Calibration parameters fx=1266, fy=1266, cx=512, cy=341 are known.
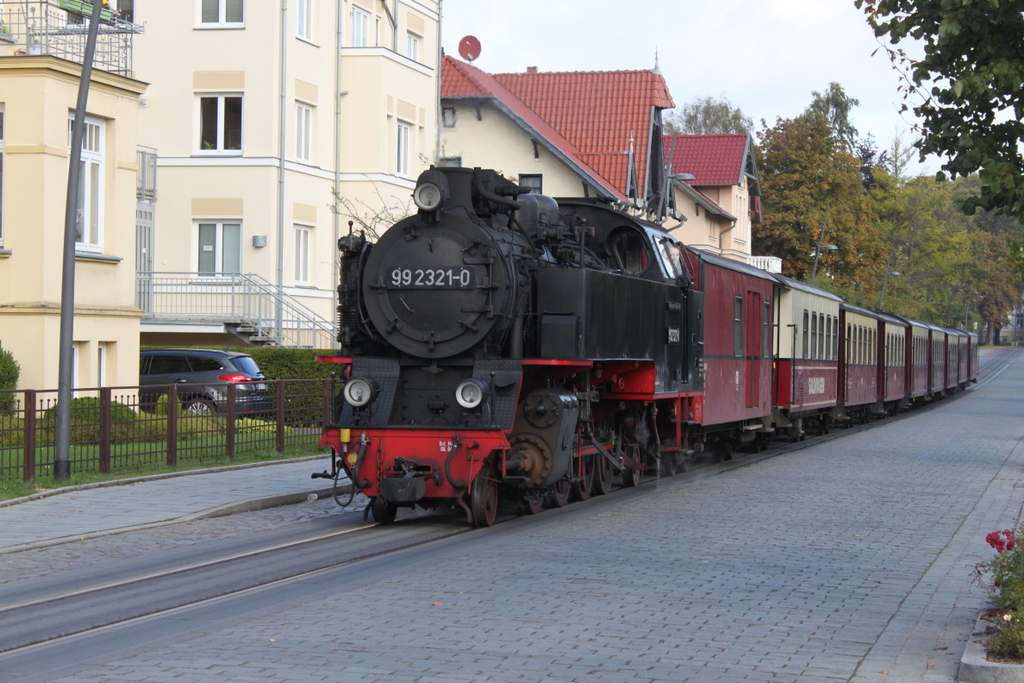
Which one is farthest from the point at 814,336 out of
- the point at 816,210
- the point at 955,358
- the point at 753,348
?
the point at 816,210

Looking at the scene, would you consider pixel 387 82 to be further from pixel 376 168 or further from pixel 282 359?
pixel 282 359

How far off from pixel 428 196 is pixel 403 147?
69.5 feet

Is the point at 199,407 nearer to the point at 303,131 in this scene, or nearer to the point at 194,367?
the point at 194,367

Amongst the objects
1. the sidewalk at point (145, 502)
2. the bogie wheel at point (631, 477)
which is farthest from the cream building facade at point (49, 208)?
the bogie wheel at point (631, 477)

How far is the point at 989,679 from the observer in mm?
6020

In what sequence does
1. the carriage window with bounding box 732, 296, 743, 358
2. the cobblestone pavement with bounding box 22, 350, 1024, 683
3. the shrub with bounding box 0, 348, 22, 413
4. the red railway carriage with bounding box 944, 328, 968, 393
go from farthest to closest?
the red railway carriage with bounding box 944, 328, 968, 393
the carriage window with bounding box 732, 296, 743, 358
the shrub with bounding box 0, 348, 22, 413
the cobblestone pavement with bounding box 22, 350, 1024, 683

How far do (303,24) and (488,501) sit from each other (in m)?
20.2

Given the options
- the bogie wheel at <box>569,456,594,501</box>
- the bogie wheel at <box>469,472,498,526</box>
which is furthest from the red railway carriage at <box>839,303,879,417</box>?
the bogie wheel at <box>469,472,498,526</box>

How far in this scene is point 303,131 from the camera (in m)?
29.6

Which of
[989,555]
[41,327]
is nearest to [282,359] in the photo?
[41,327]

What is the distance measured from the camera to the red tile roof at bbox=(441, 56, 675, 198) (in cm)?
4216

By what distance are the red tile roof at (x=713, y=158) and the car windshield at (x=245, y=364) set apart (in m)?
35.9

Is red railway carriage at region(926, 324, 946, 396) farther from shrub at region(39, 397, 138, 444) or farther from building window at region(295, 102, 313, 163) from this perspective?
shrub at region(39, 397, 138, 444)

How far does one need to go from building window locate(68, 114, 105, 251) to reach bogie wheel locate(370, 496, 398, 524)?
963cm
